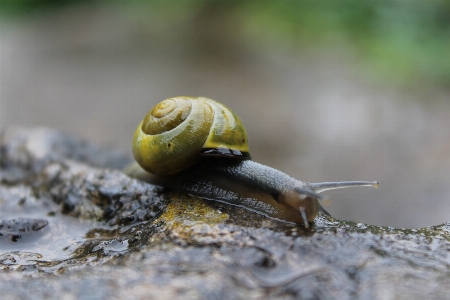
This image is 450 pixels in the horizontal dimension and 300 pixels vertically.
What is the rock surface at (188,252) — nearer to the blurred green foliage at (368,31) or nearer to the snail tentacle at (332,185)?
the snail tentacle at (332,185)

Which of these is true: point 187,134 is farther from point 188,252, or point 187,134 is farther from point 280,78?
point 280,78

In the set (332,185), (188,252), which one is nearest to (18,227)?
(188,252)

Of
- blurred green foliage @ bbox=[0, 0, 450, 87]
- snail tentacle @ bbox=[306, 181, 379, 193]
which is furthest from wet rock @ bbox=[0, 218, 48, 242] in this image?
blurred green foliage @ bbox=[0, 0, 450, 87]

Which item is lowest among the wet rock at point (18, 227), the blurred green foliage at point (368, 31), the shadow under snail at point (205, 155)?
the wet rock at point (18, 227)

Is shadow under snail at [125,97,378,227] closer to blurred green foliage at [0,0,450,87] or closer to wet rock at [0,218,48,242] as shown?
wet rock at [0,218,48,242]

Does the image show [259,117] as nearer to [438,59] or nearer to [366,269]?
[438,59]

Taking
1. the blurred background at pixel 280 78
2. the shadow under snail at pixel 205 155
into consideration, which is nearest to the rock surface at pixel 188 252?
the shadow under snail at pixel 205 155
